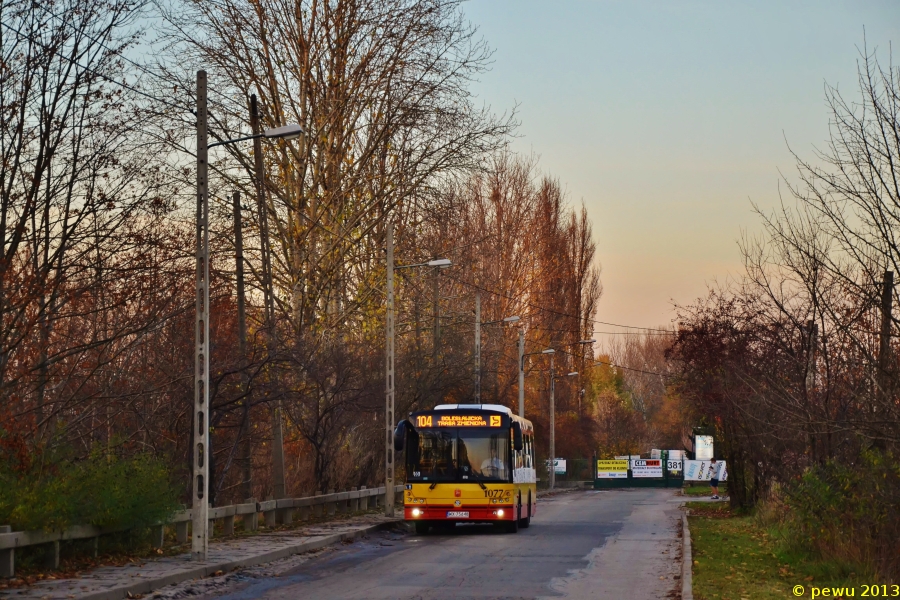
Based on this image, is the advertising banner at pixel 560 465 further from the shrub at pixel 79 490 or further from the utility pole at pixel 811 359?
the shrub at pixel 79 490

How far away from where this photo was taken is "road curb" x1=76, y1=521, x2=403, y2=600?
13651 millimetres

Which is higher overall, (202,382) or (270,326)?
(270,326)

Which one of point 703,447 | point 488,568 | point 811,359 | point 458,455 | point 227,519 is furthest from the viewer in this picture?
point 703,447

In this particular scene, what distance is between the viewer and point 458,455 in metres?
27.5

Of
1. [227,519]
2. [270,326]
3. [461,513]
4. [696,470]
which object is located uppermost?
[270,326]

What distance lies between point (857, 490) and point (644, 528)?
13561 millimetres

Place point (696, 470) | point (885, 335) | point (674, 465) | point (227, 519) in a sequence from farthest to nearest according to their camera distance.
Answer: point (674, 465) → point (696, 470) → point (227, 519) → point (885, 335)

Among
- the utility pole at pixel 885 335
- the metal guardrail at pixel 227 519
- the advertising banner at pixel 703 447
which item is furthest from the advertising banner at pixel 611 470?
the utility pole at pixel 885 335

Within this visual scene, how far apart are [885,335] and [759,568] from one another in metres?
5.04

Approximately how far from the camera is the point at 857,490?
670 inches

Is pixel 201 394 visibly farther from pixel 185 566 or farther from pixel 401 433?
pixel 401 433

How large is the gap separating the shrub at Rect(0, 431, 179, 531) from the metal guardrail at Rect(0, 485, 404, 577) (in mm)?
183

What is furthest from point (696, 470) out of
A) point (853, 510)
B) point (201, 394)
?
point (201, 394)

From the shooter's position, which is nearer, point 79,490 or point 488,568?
point 79,490
